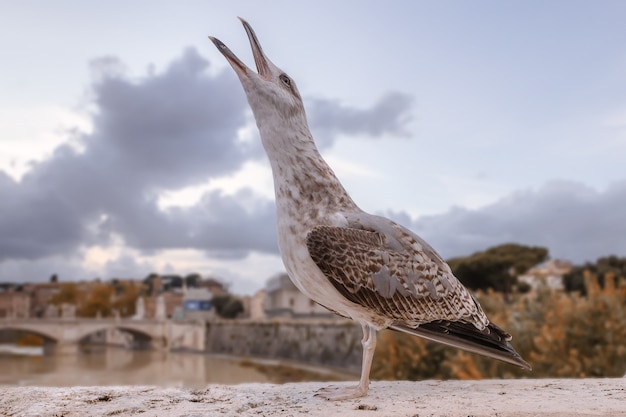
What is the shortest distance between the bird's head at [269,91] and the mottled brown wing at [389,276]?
749 mm

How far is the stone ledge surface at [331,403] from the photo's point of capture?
3277 millimetres

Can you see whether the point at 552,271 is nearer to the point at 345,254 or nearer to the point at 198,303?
the point at 198,303

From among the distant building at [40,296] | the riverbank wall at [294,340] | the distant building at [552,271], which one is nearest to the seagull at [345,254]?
the riverbank wall at [294,340]

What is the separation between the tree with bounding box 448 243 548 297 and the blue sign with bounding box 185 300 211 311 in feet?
143

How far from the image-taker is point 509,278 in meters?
58.9

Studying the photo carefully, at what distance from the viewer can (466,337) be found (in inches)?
158

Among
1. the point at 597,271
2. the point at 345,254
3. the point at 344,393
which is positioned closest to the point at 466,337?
the point at 344,393

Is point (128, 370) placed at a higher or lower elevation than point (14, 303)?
lower

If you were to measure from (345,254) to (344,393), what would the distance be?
781mm

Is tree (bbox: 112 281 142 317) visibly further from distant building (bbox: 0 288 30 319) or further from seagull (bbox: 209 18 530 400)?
seagull (bbox: 209 18 530 400)

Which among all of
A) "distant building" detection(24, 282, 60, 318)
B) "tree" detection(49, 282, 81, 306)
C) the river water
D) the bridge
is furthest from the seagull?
"distant building" detection(24, 282, 60, 318)

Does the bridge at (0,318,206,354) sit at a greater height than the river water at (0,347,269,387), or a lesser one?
greater

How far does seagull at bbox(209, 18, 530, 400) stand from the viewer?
12.1ft

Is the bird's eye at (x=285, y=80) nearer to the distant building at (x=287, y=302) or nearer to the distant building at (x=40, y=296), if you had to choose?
the distant building at (x=287, y=302)
